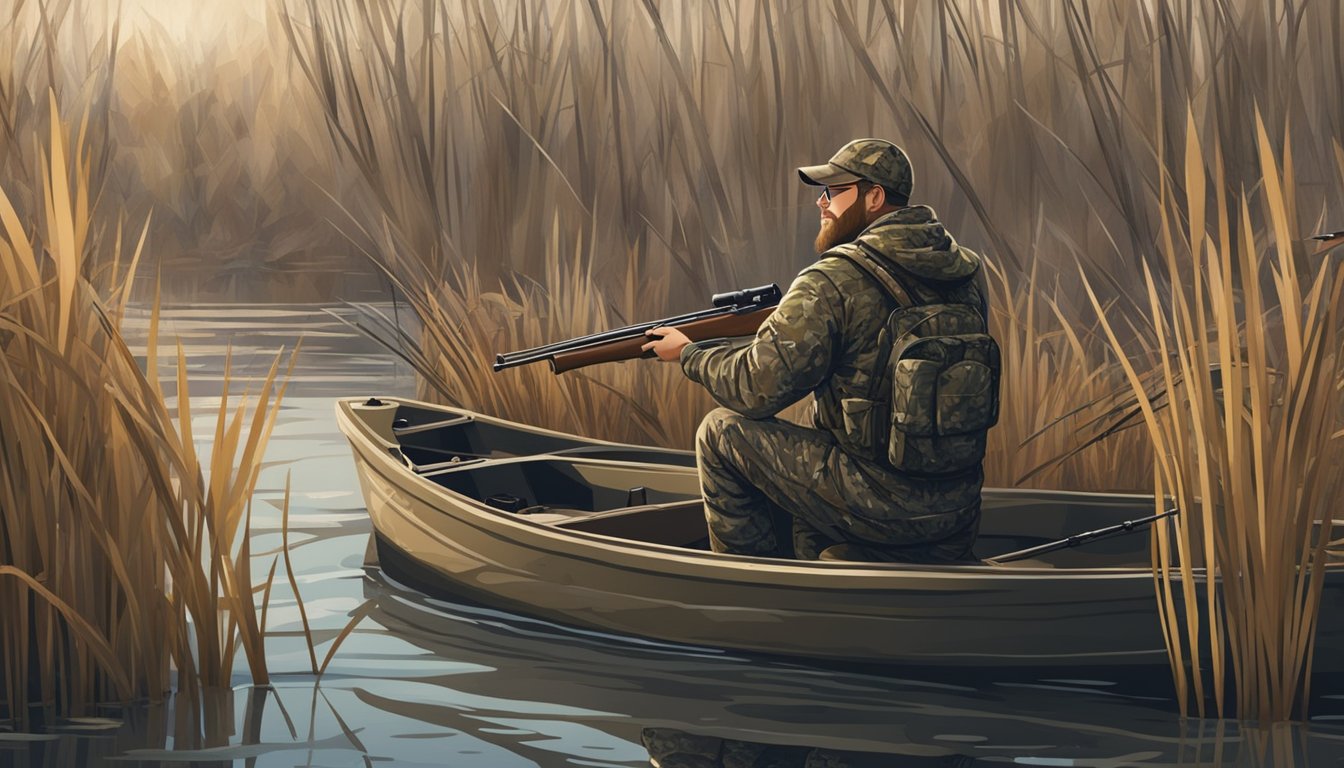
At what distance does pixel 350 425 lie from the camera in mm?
7094

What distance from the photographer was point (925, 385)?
478 cm

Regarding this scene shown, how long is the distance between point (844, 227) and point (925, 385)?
668 mm

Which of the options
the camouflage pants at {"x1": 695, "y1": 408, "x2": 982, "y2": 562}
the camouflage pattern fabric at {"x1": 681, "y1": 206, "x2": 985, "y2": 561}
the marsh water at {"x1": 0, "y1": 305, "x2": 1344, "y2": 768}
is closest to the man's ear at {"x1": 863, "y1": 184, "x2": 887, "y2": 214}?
the camouflage pattern fabric at {"x1": 681, "y1": 206, "x2": 985, "y2": 561}

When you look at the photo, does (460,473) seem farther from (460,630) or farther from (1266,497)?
(1266,497)

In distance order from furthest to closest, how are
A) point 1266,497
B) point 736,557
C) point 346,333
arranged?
1. point 346,333
2. point 736,557
3. point 1266,497

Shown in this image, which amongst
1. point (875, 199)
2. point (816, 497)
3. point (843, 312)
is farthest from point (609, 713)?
point (875, 199)

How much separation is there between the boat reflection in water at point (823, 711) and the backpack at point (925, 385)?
685 millimetres

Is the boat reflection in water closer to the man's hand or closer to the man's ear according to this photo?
the man's hand

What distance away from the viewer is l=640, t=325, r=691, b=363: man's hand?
17.6 ft

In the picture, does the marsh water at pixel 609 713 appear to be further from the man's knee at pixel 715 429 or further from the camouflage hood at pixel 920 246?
the camouflage hood at pixel 920 246

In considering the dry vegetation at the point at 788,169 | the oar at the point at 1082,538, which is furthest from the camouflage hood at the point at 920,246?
the dry vegetation at the point at 788,169

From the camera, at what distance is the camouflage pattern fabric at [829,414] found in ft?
16.1

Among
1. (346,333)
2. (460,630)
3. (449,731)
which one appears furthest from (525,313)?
(346,333)

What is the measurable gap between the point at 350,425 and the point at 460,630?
167 cm
